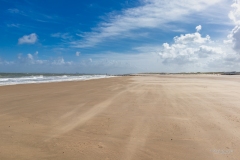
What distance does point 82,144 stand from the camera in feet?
14.7

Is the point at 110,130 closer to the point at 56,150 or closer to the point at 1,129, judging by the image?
the point at 56,150

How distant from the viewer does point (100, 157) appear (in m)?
3.88

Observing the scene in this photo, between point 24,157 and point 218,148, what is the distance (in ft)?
12.4

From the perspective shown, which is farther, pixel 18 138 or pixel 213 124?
pixel 213 124

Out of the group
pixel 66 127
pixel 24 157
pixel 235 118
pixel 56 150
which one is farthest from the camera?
pixel 235 118

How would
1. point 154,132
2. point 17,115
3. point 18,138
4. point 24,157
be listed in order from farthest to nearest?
point 17,115 < point 154,132 < point 18,138 < point 24,157

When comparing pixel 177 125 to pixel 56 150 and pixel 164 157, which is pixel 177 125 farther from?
pixel 56 150

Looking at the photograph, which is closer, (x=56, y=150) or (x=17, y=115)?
(x=56, y=150)

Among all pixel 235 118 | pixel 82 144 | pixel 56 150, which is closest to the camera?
pixel 56 150

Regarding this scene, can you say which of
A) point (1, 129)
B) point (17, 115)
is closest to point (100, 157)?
point (1, 129)

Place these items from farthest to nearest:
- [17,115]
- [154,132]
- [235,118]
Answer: [17,115]
[235,118]
[154,132]

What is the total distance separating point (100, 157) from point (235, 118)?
4.91 meters

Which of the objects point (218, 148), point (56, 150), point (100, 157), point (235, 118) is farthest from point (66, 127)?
point (235, 118)

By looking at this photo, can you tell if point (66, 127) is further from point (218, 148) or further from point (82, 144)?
point (218, 148)
